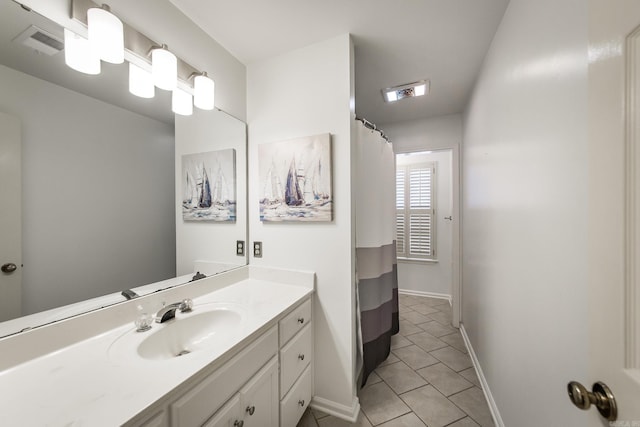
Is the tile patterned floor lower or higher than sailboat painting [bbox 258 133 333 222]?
lower

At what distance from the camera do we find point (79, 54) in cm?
93

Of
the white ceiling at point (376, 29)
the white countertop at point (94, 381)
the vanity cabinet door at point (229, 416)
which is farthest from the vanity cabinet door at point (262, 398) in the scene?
the white ceiling at point (376, 29)

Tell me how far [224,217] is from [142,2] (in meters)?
1.19

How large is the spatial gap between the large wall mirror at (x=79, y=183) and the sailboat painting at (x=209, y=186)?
0.21 feet

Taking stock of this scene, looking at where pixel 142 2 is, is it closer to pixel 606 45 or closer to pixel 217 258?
pixel 217 258

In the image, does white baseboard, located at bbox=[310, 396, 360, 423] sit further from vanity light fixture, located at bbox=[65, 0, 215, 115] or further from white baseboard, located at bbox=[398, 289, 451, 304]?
white baseboard, located at bbox=[398, 289, 451, 304]

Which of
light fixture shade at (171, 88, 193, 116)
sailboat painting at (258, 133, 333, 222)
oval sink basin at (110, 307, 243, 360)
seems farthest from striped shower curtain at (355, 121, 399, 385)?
light fixture shade at (171, 88, 193, 116)

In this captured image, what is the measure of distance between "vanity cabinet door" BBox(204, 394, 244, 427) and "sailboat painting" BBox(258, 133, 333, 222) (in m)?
0.99

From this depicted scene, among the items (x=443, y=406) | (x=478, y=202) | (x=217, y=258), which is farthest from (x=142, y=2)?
(x=443, y=406)

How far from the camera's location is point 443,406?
1.56m

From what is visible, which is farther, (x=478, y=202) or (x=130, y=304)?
(x=478, y=202)

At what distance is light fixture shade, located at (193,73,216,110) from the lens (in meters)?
1.36

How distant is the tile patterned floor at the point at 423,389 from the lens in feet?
4.77

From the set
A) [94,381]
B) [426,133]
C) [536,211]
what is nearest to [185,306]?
[94,381]
